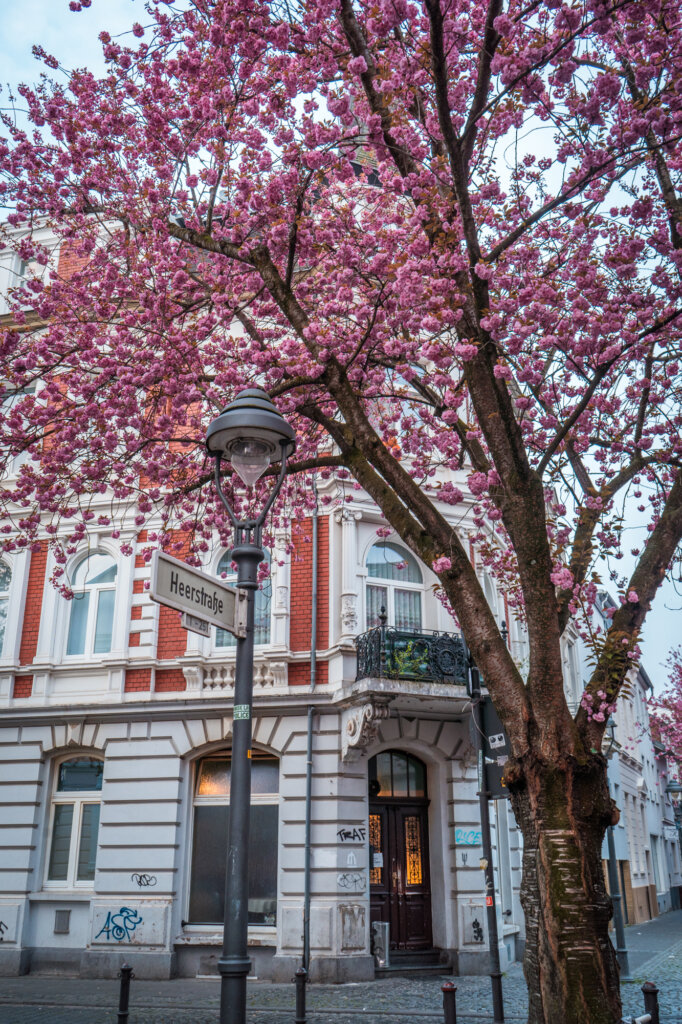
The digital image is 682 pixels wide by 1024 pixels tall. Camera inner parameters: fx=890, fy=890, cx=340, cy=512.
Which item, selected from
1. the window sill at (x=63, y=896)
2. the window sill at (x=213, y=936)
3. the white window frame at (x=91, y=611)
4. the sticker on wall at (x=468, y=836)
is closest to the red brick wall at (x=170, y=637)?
the white window frame at (x=91, y=611)

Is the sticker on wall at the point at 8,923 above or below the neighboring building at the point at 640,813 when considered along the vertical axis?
below

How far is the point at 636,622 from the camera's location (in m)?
7.60

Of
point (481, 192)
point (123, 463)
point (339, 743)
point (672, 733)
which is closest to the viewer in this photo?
point (481, 192)

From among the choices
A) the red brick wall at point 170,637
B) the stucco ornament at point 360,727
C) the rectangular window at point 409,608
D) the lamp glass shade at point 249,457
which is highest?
the rectangular window at point 409,608

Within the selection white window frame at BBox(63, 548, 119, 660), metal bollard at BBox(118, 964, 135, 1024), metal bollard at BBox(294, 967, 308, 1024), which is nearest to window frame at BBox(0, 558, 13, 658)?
white window frame at BBox(63, 548, 119, 660)

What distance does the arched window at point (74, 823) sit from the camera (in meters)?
16.4

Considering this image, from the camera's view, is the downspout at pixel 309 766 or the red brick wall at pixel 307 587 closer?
the downspout at pixel 309 766

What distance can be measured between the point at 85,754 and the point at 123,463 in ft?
25.7

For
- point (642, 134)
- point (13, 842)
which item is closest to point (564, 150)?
point (642, 134)

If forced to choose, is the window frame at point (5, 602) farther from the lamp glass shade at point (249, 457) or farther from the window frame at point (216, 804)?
the lamp glass shade at point (249, 457)

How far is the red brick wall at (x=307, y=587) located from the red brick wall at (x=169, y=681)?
2.26 metres

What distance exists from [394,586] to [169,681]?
15.1 feet

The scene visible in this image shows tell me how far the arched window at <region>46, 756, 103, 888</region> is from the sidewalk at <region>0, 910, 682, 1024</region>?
5.77 ft

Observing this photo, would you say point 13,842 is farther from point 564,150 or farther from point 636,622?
point 564,150
